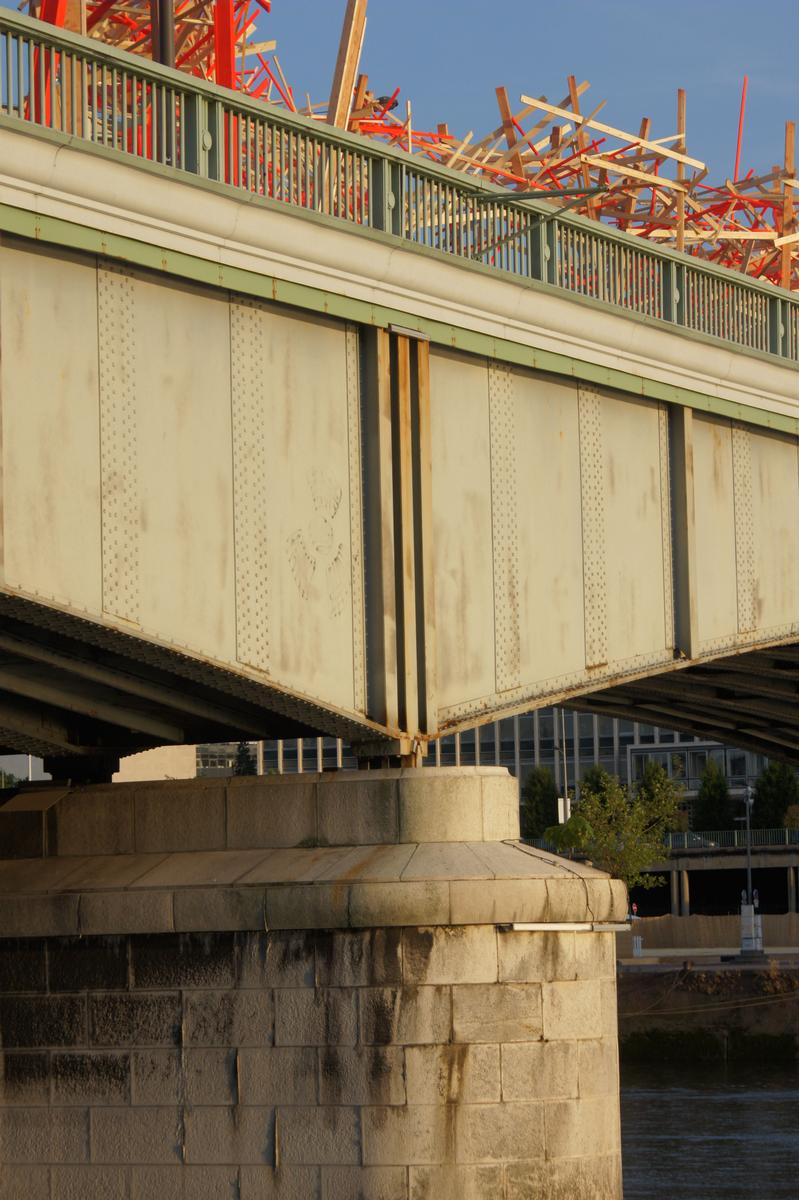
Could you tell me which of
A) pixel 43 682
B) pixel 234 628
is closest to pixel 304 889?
pixel 234 628

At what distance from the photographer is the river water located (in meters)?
29.3

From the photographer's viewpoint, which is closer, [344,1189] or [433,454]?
[344,1189]

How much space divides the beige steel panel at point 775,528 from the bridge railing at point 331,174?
1.55 meters

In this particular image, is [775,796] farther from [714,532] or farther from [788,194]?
[714,532]

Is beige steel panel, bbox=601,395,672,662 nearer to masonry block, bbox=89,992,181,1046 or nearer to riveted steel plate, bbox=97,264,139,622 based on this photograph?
masonry block, bbox=89,992,181,1046

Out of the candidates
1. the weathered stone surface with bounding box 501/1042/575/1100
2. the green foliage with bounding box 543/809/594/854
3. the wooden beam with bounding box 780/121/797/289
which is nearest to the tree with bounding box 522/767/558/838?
the green foliage with bounding box 543/809/594/854

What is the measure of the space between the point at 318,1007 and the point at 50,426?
521cm

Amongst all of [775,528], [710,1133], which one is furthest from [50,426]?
[710,1133]

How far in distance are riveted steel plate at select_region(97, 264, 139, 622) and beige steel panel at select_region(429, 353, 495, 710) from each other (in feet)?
12.5

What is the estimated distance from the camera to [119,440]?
16547 mm

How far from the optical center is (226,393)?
17578 millimetres

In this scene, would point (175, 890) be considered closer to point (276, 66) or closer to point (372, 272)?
point (372, 272)

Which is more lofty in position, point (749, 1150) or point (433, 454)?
point (433, 454)

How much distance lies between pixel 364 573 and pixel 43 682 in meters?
3.17
